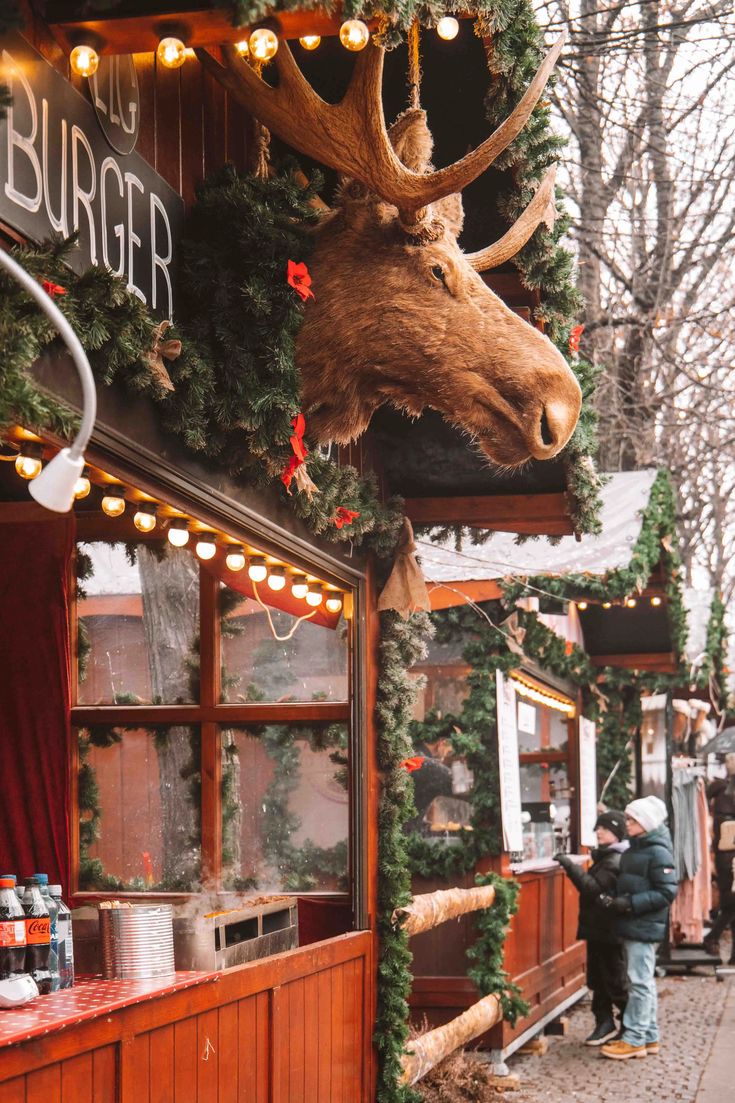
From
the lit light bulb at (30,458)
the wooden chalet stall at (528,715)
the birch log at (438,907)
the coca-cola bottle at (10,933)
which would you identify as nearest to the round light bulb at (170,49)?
the lit light bulb at (30,458)

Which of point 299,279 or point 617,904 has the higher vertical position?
point 299,279

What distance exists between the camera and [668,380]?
20.3 metres

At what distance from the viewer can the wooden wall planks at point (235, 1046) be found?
4.25 meters

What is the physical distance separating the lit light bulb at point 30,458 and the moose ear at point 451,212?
1.86 m

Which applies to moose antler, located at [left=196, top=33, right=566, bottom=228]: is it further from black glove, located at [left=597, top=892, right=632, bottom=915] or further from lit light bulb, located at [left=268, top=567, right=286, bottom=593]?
black glove, located at [left=597, top=892, right=632, bottom=915]

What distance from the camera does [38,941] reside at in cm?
461

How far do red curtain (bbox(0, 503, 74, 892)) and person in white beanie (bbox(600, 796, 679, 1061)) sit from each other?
201 inches

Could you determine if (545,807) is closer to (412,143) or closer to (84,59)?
(412,143)

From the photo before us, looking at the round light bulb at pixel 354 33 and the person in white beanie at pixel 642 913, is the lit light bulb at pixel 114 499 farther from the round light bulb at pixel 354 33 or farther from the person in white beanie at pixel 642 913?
the person in white beanie at pixel 642 913

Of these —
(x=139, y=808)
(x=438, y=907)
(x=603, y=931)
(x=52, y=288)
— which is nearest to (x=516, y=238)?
(x=52, y=288)

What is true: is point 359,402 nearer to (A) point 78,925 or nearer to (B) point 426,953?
(A) point 78,925

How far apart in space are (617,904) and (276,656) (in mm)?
4684

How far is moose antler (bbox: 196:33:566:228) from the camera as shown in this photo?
4312 mm

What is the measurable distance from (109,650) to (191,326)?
3.40m
